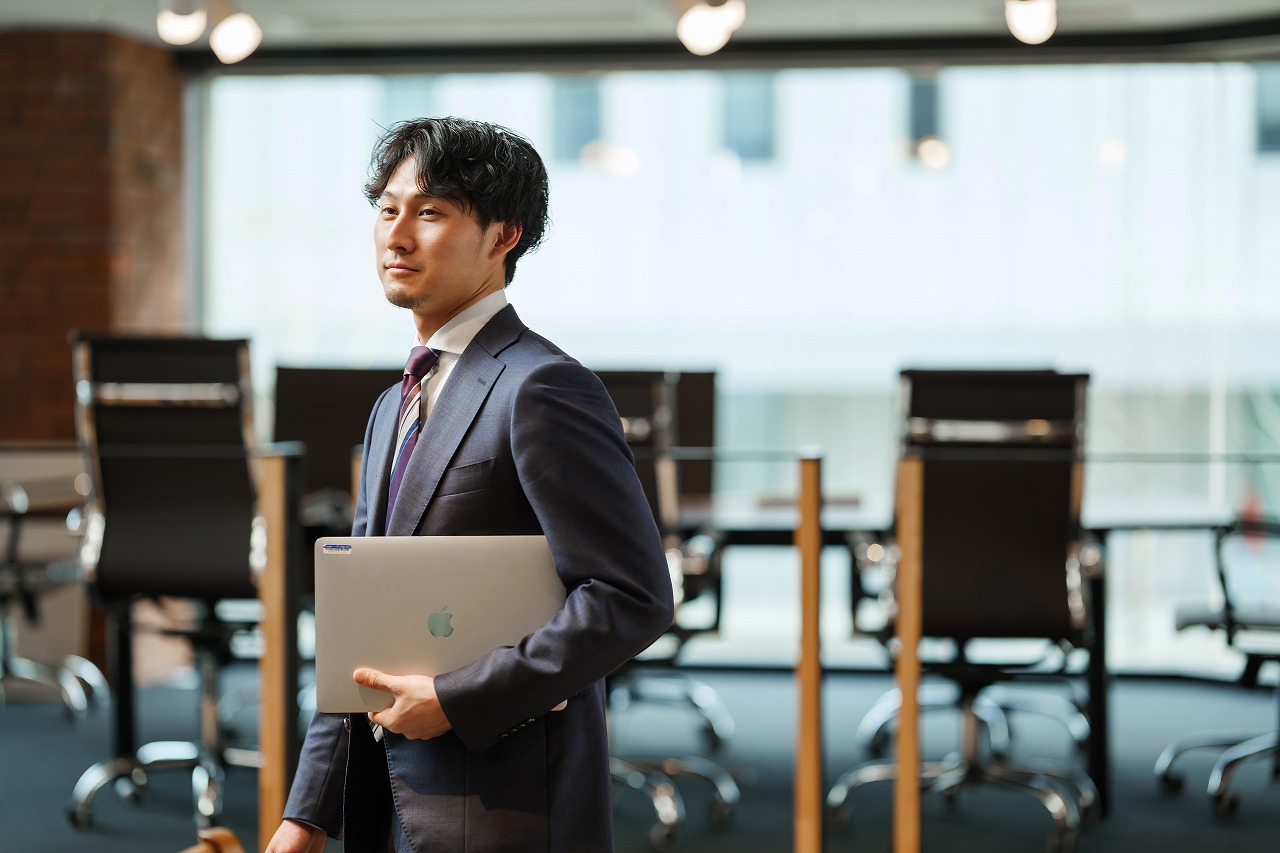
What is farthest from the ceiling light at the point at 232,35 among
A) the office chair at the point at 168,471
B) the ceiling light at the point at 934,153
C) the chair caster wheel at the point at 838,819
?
the chair caster wheel at the point at 838,819

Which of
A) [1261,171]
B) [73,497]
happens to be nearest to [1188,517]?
[1261,171]

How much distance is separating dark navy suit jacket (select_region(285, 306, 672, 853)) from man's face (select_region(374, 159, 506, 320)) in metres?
0.06

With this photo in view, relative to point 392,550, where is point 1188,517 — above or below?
below

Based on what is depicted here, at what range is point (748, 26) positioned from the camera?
17.7ft

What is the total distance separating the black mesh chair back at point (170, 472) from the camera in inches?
Result: 130

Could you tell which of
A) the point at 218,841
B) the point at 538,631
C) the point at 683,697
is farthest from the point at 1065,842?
the point at 538,631

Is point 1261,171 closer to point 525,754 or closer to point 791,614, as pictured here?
point 791,614

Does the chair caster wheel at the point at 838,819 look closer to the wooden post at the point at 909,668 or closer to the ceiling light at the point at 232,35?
the wooden post at the point at 909,668

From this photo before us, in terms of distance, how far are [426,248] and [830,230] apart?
4.43 meters

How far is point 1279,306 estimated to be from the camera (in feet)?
17.3

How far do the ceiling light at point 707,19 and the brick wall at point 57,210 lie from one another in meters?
2.56

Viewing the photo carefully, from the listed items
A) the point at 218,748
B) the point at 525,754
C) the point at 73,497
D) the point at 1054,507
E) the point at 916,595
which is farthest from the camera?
the point at 73,497

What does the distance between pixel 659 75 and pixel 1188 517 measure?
2982mm

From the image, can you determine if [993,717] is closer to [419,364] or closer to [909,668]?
[909,668]
